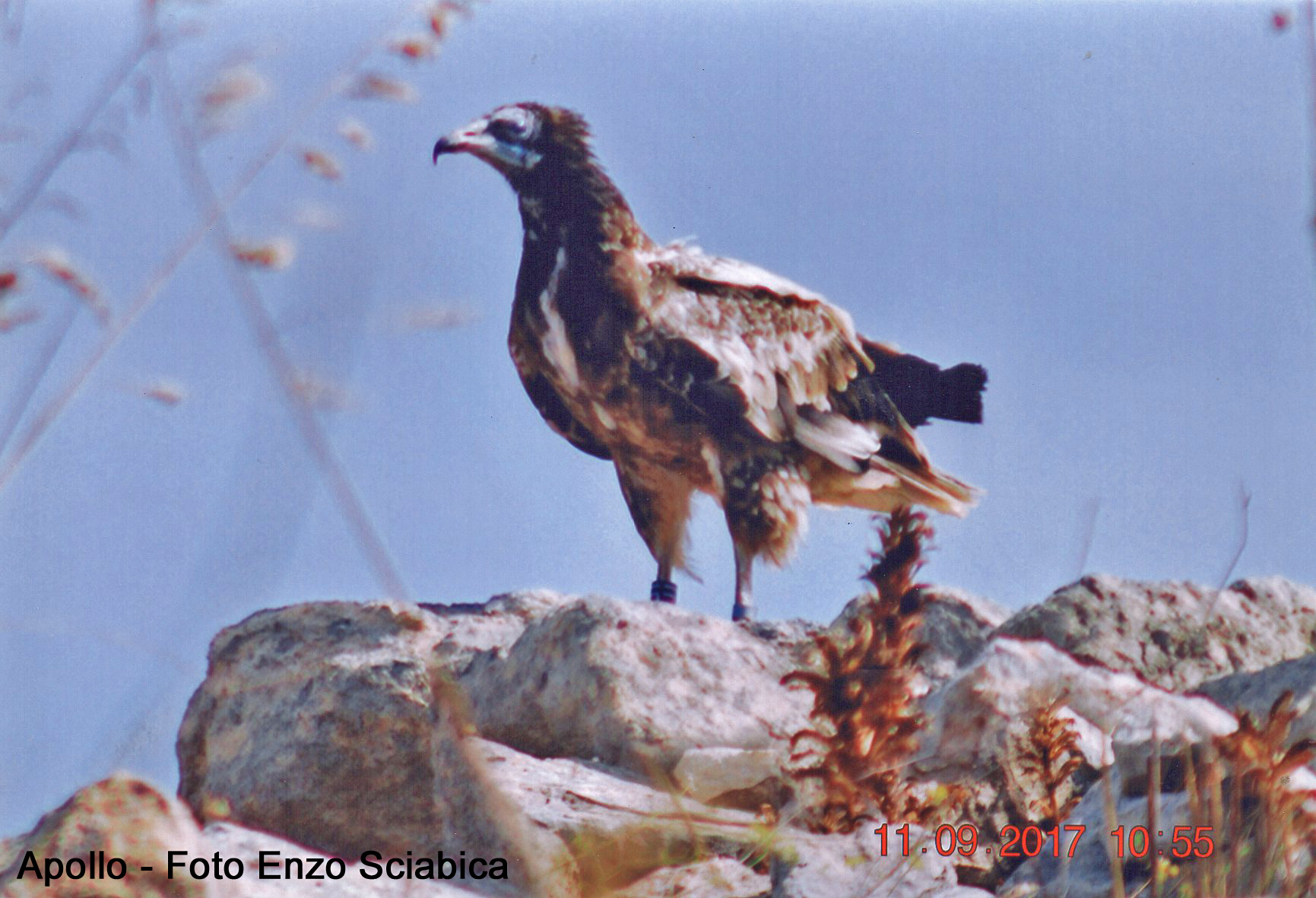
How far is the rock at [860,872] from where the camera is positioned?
231 centimetres

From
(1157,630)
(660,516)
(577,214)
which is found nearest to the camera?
(1157,630)

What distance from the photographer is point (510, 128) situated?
5363mm

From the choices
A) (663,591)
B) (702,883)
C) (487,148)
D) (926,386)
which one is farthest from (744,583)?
(702,883)

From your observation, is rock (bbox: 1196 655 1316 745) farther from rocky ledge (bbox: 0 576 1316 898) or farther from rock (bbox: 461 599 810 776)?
rock (bbox: 461 599 810 776)

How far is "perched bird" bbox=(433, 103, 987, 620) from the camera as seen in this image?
16.7 feet

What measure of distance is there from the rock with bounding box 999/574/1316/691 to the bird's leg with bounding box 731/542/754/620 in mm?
1431

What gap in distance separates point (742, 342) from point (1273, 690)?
9.21ft

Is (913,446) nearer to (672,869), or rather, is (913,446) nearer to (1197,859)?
(672,869)

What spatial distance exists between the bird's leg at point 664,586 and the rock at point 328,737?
172 cm

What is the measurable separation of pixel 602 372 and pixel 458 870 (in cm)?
267

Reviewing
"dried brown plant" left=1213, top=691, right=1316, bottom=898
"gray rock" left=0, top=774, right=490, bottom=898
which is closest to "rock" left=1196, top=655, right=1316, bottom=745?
"dried brown plant" left=1213, top=691, right=1316, bottom=898

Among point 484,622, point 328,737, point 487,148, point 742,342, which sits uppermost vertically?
point 487,148

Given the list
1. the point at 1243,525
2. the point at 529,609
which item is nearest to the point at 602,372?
the point at 529,609

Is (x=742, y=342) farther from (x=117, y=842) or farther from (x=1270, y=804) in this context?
(x=117, y=842)
